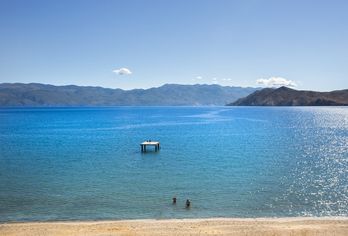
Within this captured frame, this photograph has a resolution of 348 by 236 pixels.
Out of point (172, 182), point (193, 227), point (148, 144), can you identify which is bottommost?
point (193, 227)

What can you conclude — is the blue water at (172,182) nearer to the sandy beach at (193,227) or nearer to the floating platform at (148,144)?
the floating platform at (148,144)

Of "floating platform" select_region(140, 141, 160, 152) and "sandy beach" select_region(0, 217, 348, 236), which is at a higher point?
"floating platform" select_region(140, 141, 160, 152)

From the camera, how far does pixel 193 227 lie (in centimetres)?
2942

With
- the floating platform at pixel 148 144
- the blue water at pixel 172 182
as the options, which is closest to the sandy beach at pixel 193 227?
the blue water at pixel 172 182

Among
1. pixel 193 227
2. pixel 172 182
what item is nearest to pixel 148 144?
pixel 172 182

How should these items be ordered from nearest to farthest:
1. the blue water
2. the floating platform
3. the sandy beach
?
1. the sandy beach
2. the blue water
3. the floating platform

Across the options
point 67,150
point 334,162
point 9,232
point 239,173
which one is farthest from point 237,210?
point 67,150

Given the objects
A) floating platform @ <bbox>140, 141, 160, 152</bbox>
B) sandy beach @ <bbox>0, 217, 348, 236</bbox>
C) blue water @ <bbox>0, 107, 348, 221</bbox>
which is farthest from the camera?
floating platform @ <bbox>140, 141, 160, 152</bbox>

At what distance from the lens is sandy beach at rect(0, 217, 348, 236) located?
28.2m

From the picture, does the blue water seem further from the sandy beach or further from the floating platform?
the sandy beach

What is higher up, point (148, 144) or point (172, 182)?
point (148, 144)

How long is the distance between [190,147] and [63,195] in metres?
40.1

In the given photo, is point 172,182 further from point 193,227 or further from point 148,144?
point 148,144

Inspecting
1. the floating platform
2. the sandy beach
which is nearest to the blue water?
the floating platform
